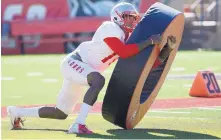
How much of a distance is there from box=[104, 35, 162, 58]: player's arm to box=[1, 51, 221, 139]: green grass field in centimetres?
90

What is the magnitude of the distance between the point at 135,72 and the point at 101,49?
476 millimetres

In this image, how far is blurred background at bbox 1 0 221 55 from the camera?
25.8 m

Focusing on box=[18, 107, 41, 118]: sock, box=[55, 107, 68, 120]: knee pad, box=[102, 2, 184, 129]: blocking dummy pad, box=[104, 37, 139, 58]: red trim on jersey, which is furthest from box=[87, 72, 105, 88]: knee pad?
box=[18, 107, 41, 118]: sock

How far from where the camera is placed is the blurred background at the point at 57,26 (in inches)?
1017

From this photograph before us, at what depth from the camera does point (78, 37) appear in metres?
26.0

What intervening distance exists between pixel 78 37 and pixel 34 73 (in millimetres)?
7973

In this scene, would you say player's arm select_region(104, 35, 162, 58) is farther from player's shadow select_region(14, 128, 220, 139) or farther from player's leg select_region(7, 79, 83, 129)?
player's shadow select_region(14, 128, 220, 139)

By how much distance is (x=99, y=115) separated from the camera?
33.6ft

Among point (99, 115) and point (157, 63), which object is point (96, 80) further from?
point (99, 115)

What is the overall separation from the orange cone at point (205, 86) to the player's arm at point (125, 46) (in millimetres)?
4359

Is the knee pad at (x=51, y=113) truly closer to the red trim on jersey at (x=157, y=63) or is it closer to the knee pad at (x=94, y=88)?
the knee pad at (x=94, y=88)

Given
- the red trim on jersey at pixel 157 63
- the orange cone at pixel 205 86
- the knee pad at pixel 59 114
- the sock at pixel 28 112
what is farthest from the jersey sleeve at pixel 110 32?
the orange cone at pixel 205 86

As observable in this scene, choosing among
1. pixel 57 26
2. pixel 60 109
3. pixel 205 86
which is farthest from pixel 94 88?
pixel 57 26

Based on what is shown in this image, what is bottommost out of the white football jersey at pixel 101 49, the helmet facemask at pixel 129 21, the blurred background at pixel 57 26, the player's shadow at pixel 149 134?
the blurred background at pixel 57 26
